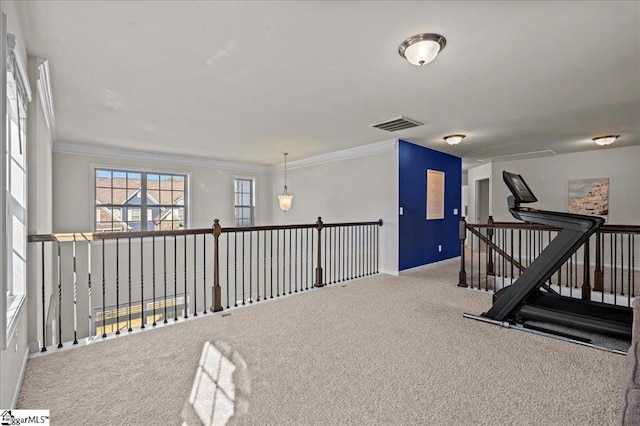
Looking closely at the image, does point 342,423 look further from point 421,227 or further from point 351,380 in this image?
point 421,227

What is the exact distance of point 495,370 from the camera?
2213mm

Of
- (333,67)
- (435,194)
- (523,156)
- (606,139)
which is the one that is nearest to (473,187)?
(523,156)

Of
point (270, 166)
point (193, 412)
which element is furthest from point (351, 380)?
point (270, 166)

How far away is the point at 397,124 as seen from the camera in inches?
174

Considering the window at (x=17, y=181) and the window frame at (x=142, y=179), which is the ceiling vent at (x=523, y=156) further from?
the window at (x=17, y=181)

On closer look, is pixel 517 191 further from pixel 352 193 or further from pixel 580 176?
pixel 580 176

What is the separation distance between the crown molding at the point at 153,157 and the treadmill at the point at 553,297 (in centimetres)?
622

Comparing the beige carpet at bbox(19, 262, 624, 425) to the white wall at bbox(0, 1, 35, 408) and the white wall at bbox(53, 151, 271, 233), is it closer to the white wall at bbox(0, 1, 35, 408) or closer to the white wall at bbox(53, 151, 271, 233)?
the white wall at bbox(0, 1, 35, 408)

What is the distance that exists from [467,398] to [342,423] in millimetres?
798

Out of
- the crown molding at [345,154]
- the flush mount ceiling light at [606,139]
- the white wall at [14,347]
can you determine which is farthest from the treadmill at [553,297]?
the white wall at [14,347]

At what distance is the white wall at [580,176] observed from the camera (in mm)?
5793

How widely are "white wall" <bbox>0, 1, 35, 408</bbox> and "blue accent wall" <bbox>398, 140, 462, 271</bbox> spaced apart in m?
4.78

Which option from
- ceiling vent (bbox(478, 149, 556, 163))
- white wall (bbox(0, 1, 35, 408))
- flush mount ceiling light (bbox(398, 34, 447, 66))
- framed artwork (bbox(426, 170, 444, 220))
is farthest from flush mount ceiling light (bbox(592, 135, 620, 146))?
white wall (bbox(0, 1, 35, 408))

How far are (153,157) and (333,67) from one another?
537 cm
